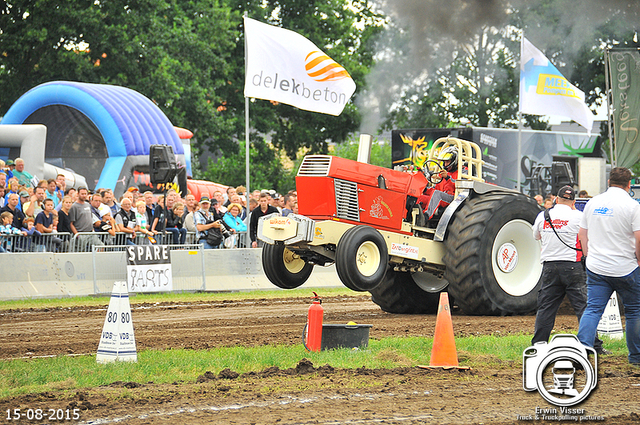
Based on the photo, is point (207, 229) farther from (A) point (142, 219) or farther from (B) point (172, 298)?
(B) point (172, 298)

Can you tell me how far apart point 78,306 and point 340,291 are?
566 cm

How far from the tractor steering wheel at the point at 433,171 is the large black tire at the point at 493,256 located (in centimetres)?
60

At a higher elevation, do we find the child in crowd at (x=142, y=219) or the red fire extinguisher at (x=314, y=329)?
the child in crowd at (x=142, y=219)

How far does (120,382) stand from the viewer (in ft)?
22.7

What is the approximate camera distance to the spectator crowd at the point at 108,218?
51.1 feet

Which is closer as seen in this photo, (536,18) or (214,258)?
(214,258)

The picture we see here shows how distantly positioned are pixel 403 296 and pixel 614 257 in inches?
223

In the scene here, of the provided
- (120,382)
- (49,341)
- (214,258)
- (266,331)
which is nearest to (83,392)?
(120,382)

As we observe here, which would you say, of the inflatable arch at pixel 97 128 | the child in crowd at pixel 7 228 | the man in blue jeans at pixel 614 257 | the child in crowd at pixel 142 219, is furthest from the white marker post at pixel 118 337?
the inflatable arch at pixel 97 128

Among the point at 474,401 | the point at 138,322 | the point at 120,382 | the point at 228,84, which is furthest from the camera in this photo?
the point at 228,84

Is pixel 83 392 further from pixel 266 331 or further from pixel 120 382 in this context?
pixel 266 331

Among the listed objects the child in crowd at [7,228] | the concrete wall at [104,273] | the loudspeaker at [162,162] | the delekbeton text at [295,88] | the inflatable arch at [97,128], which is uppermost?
the inflatable arch at [97,128]

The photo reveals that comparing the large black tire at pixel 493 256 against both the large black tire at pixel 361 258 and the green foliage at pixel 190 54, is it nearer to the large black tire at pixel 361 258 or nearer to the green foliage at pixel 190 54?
the large black tire at pixel 361 258

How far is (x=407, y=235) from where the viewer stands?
38.2ft
